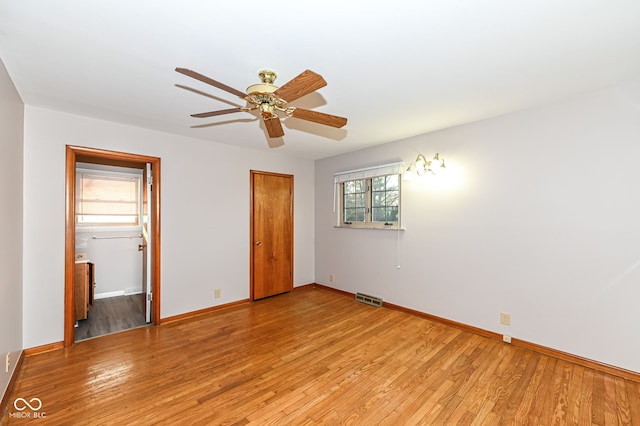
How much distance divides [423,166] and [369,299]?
6.81 feet

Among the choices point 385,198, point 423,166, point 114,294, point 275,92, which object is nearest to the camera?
point 275,92

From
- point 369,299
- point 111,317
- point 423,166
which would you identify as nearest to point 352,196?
point 423,166

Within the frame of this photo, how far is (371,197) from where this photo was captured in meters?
4.23

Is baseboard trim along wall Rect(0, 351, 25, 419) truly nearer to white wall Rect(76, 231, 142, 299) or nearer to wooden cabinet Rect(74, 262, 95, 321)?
wooden cabinet Rect(74, 262, 95, 321)

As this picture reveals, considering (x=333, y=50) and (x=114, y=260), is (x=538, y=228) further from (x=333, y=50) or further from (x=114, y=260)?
(x=114, y=260)

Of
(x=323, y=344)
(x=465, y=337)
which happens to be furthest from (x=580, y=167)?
(x=323, y=344)

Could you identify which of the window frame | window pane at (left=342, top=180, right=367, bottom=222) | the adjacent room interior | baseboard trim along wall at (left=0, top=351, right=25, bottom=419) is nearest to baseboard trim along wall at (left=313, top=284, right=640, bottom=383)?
the adjacent room interior

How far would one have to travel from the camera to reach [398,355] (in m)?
2.60

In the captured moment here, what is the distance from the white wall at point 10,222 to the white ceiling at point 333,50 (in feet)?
0.80

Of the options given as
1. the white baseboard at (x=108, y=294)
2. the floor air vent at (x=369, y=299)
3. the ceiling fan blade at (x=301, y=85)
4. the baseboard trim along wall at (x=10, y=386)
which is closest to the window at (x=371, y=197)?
the floor air vent at (x=369, y=299)

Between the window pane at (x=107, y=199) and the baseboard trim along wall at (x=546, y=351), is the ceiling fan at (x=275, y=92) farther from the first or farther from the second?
the window pane at (x=107, y=199)

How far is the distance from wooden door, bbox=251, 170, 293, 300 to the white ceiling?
190 cm

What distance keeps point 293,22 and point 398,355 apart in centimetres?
279

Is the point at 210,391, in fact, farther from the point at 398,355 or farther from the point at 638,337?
the point at 638,337
